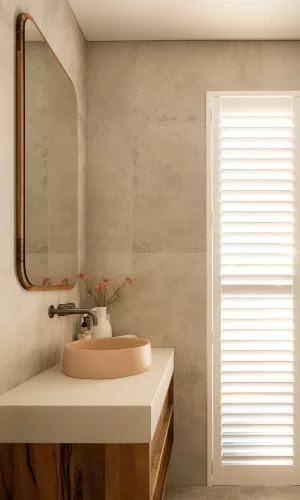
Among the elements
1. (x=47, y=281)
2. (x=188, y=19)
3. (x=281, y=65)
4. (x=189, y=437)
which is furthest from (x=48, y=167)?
(x=189, y=437)

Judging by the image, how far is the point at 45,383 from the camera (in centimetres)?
171

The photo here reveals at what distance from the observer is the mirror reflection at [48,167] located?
5.62 feet

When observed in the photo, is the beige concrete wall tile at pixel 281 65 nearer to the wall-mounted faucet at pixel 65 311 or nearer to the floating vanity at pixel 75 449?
the wall-mounted faucet at pixel 65 311

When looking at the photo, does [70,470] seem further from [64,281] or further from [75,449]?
[64,281]

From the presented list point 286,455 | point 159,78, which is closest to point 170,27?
point 159,78

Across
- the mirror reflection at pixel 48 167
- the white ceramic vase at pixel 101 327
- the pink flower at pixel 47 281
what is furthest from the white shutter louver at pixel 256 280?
the pink flower at pixel 47 281

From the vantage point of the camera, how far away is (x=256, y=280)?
267 cm

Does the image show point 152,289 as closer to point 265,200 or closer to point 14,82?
point 265,200

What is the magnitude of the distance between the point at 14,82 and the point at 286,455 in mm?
2235

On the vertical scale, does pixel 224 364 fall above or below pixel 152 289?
below

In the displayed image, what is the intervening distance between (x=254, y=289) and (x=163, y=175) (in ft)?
2.55

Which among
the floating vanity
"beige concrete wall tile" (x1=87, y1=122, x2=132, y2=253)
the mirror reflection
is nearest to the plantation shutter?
"beige concrete wall tile" (x1=87, y1=122, x2=132, y2=253)

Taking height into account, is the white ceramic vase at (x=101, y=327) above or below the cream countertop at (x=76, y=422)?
above

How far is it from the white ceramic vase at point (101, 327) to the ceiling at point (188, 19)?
1.42 meters
